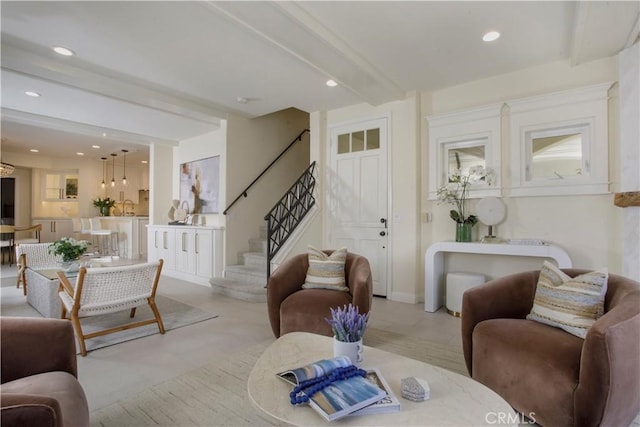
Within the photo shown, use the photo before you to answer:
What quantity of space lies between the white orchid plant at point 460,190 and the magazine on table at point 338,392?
3023 mm

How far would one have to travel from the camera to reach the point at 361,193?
477 cm

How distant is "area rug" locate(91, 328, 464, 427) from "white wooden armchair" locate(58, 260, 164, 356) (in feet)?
3.44

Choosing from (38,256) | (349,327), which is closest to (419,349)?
(349,327)

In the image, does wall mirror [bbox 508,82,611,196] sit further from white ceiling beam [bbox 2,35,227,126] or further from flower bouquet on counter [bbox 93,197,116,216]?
flower bouquet on counter [bbox 93,197,116,216]

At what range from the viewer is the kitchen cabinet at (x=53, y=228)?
8.74m

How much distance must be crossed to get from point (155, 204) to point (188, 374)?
538 centimetres

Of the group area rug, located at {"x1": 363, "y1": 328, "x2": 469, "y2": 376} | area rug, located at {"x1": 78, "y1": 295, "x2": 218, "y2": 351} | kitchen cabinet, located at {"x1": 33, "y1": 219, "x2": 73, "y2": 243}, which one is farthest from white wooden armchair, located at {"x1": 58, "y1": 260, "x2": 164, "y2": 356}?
kitchen cabinet, located at {"x1": 33, "y1": 219, "x2": 73, "y2": 243}

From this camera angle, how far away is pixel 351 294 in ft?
9.72

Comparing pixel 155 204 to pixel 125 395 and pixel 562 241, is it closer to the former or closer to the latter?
pixel 125 395

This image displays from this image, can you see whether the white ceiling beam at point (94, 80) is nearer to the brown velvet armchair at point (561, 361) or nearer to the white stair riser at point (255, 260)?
the white stair riser at point (255, 260)

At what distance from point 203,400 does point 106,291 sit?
1520 millimetres

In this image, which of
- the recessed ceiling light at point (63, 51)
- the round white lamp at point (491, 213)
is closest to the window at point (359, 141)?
the round white lamp at point (491, 213)

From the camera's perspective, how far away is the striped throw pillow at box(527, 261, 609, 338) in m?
1.83

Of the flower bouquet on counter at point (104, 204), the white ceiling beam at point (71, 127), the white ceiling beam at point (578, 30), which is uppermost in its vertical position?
the white ceiling beam at point (578, 30)
